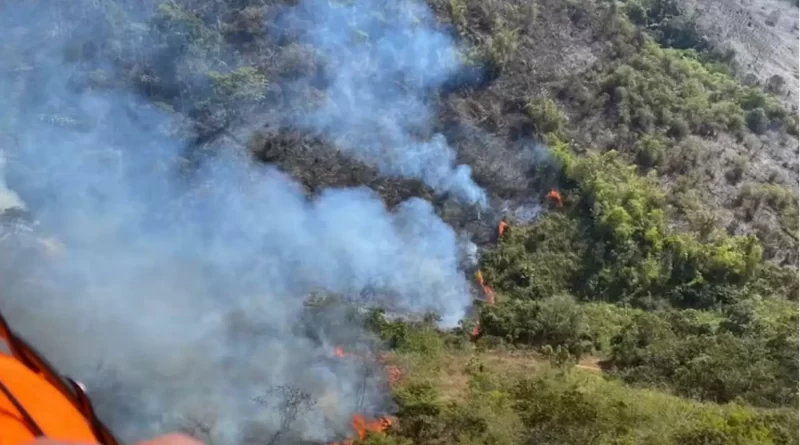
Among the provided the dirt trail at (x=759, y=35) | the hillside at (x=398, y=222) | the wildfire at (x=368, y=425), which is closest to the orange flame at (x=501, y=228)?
the hillside at (x=398, y=222)

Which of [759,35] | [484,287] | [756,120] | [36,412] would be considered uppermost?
[759,35]

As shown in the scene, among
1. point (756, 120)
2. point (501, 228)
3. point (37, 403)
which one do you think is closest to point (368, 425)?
point (501, 228)

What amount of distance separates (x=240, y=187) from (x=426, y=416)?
156 inches

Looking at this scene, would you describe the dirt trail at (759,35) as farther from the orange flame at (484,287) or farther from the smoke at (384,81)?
the orange flame at (484,287)

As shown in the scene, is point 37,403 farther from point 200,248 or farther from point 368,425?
point 200,248

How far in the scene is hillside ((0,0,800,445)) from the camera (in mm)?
8242

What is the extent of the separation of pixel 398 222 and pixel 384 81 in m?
2.49

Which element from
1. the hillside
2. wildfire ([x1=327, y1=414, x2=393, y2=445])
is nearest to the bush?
the hillside

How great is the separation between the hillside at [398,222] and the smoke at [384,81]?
4 centimetres

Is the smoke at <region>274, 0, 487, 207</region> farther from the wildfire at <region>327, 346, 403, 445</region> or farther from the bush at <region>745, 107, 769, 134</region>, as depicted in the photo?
the bush at <region>745, 107, 769, 134</region>

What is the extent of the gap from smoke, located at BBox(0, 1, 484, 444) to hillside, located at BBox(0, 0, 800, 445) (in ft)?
0.11

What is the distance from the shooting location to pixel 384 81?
12.3m

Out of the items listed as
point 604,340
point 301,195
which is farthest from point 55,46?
point 604,340

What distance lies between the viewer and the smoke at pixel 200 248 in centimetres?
769
